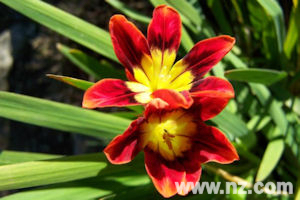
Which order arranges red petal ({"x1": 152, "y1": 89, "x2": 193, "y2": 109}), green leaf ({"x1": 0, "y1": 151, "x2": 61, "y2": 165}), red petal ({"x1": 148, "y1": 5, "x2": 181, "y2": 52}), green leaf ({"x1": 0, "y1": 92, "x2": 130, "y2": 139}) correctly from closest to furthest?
red petal ({"x1": 152, "y1": 89, "x2": 193, "y2": 109})
red petal ({"x1": 148, "y1": 5, "x2": 181, "y2": 52})
green leaf ({"x1": 0, "y1": 92, "x2": 130, "y2": 139})
green leaf ({"x1": 0, "y1": 151, "x2": 61, "y2": 165})

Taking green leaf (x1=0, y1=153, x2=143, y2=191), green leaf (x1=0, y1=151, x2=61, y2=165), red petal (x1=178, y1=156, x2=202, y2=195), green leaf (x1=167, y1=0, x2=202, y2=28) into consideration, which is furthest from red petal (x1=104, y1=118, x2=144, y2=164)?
green leaf (x1=167, y1=0, x2=202, y2=28)

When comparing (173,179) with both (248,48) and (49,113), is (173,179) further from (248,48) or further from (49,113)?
(248,48)

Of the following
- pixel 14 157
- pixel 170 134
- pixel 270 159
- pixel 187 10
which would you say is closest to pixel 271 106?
pixel 270 159

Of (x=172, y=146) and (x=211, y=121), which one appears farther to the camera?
(x=211, y=121)

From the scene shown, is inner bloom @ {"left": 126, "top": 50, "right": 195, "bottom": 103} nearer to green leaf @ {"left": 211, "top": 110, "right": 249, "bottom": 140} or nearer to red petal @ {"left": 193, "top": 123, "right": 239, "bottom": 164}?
red petal @ {"left": 193, "top": 123, "right": 239, "bottom": 164}

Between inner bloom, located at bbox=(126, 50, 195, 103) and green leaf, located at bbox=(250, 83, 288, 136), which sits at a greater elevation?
inner bloom, located at bbox=(126, 50, 195, 103)

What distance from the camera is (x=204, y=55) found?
2.37ft

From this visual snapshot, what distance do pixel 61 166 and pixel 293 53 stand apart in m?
0.86

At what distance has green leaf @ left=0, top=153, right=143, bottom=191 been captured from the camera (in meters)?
0.77

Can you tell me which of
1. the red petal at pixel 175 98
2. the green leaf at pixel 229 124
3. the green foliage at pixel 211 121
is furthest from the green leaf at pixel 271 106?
the red petal at pixel 175 98

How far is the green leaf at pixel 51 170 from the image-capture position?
2.54 ft

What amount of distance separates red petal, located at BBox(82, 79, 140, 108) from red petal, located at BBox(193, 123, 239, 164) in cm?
16

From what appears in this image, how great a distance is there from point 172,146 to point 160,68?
0.53 feet

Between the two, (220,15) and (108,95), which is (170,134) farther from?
(220,15)
